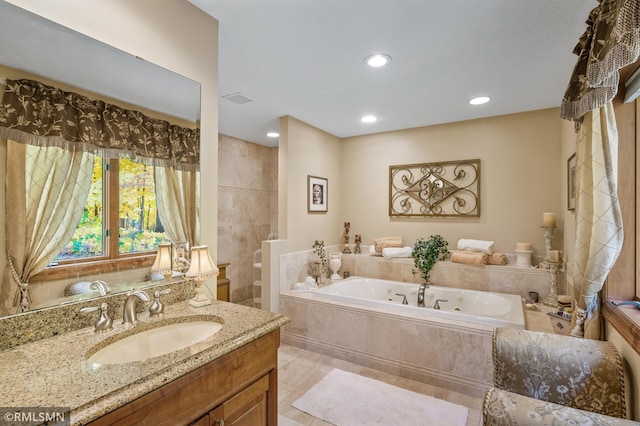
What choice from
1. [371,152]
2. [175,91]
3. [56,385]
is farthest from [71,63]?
[371,152]

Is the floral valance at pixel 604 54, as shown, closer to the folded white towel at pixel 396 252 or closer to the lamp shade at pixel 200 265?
the lamp shade at pixel 200 265

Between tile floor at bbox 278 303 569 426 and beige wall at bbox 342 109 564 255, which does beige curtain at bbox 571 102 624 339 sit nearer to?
tile floor at bbox 278 303 569 426

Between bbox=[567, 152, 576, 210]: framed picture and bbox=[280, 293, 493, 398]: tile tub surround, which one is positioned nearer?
bbox=[280, 293, 493, 398]: tile tub surround

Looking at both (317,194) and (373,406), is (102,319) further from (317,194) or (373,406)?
(317,194)

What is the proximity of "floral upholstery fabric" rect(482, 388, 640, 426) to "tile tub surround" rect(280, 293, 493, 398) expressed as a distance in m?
1.37

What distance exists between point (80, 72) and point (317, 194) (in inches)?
116

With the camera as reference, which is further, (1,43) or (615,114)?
(615,114)

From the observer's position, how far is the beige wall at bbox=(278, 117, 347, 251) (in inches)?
139

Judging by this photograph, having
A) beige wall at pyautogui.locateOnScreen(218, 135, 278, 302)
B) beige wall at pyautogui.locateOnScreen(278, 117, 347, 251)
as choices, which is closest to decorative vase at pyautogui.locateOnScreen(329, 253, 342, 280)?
beige wall at pyautogui.locateOnScreen(278, 117, 347, 251)

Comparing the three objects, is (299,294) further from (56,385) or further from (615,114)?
(615,114)

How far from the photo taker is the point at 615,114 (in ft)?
4.99

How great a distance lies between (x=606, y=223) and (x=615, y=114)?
1.85 ft

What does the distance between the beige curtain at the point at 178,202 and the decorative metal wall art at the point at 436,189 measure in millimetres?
2996

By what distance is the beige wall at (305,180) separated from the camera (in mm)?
3527
